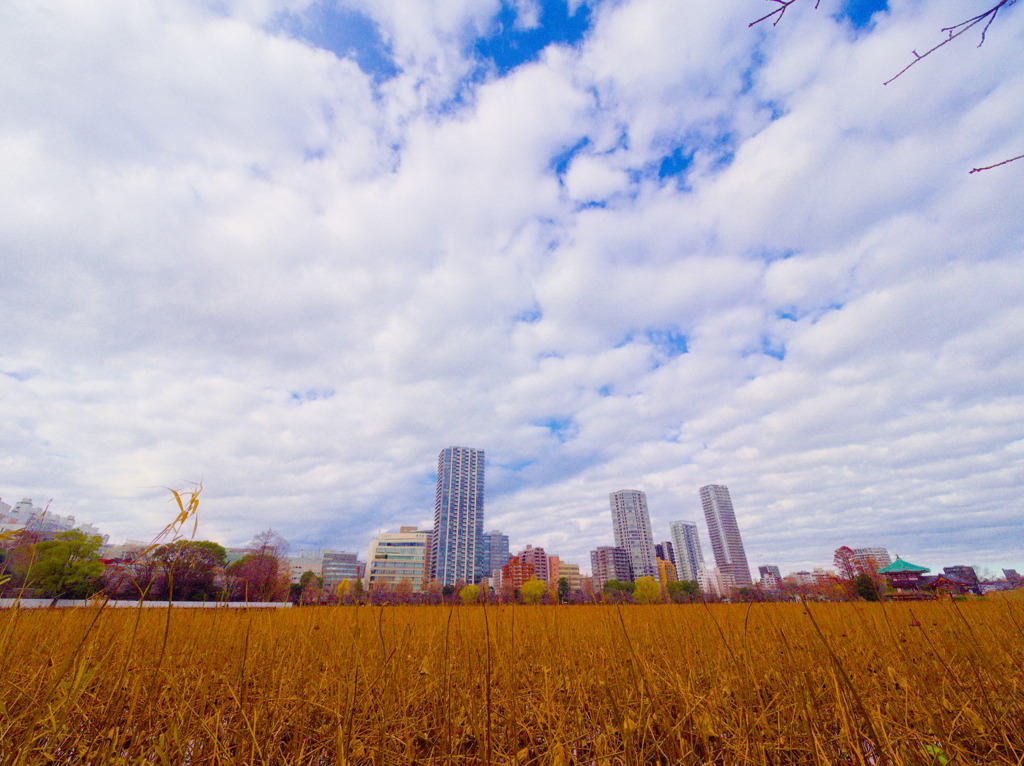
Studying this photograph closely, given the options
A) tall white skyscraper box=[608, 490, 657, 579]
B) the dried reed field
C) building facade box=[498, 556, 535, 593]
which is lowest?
the dried reed field

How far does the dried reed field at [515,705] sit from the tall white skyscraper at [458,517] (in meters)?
128

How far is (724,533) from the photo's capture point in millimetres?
167250

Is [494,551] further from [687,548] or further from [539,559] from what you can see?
[687,548]

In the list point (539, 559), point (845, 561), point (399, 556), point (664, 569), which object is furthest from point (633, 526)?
point (664, 569)

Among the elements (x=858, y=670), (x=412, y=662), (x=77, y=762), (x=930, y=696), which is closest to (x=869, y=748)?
(x=930, y=696)

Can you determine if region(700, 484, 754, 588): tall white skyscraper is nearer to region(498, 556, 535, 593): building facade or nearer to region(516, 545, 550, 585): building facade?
region(516, 545, 550, 585): building facade

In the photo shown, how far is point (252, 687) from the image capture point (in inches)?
130

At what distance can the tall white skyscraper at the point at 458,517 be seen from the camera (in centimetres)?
12519

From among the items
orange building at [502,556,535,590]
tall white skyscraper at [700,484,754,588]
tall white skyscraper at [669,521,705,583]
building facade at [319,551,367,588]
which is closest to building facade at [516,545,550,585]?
orange building at [502,556,535,590]

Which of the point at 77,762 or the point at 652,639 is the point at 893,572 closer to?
the point at 652,639

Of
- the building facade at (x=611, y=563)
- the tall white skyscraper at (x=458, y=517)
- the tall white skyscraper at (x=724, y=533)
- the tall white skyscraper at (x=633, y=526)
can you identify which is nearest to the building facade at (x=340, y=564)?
the tall white skyscraper at (x=458, y=517)

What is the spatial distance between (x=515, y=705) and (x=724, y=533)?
197761 mm

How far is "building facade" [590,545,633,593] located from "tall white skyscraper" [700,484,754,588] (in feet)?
190

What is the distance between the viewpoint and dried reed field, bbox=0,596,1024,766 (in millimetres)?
1926
